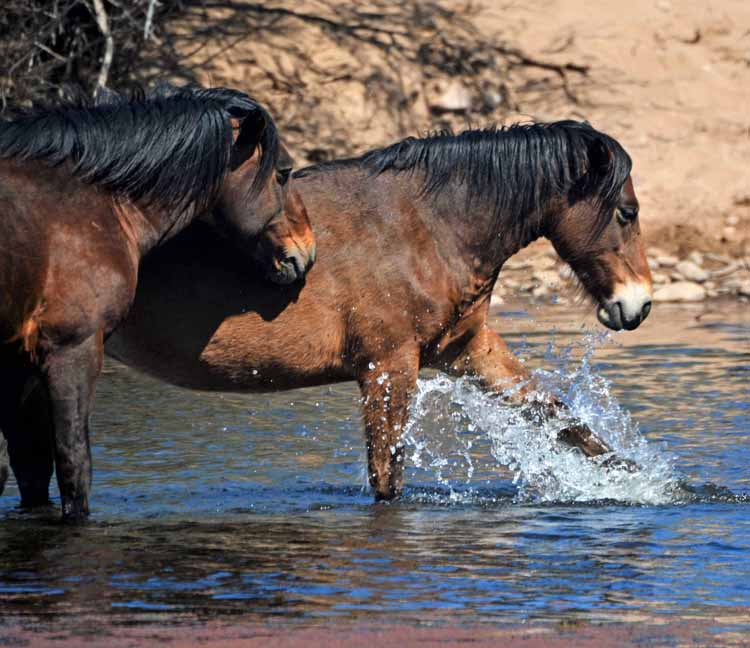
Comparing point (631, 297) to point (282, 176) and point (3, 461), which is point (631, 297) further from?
point (3, 461)

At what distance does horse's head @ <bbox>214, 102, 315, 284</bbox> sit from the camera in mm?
6242

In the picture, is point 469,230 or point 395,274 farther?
point 469,230

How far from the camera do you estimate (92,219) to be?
585 centimetres

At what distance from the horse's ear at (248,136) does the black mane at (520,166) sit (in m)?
0.72

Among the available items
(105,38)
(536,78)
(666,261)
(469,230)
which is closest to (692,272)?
(666,261)

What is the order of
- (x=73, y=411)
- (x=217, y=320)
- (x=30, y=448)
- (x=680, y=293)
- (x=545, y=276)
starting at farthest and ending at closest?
(x=545, y=276) → (x=680, y=293) → (x=30, y=448) → (x=217, y=320) → (x=73, y=411)

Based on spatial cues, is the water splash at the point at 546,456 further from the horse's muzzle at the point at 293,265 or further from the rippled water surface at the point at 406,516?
the horse's muzzle at the point at 293,265

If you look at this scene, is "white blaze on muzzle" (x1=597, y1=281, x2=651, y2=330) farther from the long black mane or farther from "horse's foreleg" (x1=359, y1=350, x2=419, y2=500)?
the long black mane

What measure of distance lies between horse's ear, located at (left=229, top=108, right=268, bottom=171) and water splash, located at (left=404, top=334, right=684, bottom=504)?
1.30 m

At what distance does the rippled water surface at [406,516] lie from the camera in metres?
4.85

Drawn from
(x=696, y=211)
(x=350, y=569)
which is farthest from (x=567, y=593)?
(x=696, y=211)

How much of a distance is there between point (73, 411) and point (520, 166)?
2194mm

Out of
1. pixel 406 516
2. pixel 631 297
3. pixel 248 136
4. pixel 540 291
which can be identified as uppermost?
pixel 248 136

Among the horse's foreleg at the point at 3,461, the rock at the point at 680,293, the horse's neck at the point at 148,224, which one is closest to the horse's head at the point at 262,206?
the horse's neck at the point at 148,224
